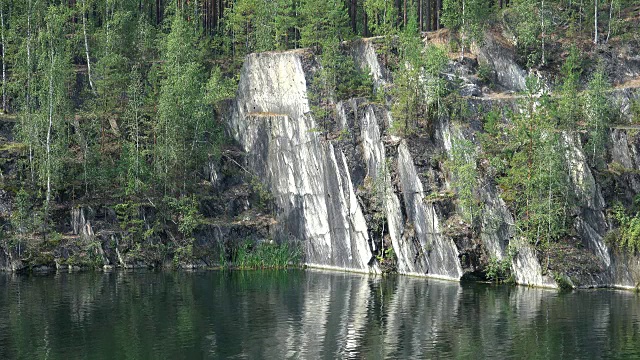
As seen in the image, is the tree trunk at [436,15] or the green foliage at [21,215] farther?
the tree trunk at [436,15]

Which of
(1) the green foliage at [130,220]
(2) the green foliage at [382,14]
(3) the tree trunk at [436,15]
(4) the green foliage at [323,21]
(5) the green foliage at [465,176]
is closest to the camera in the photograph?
(5) the green foliage at [465,176]

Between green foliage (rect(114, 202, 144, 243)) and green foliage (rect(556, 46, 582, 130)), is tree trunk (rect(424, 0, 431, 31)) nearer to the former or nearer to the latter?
green foliage (rect(556, 46, 582, 130))

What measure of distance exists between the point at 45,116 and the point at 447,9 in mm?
43363

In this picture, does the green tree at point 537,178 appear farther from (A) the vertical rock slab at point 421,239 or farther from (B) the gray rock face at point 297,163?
(B) the gray rock face at point 297,163

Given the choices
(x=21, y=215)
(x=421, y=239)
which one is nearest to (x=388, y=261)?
(x=421, y=239)

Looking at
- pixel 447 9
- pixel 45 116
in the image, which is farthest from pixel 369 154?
pixel 45 116

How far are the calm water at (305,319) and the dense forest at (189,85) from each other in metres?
11.1

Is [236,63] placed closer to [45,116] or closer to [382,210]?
[45,116]

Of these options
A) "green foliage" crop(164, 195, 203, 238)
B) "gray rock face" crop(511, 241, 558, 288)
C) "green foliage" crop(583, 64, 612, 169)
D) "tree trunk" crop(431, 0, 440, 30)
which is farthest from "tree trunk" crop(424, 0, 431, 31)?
"gray rock face" crop(511, 241, 558, 288)

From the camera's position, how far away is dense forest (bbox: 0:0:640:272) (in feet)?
245

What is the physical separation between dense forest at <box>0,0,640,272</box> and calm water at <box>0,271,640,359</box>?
11.1 m

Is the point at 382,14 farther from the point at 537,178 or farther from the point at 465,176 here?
the point at 537,178

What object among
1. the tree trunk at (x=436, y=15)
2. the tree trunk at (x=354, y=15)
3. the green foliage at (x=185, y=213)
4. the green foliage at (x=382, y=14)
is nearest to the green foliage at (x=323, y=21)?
the green foliage at (x=382, y=14)

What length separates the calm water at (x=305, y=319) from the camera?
45.1 metres
